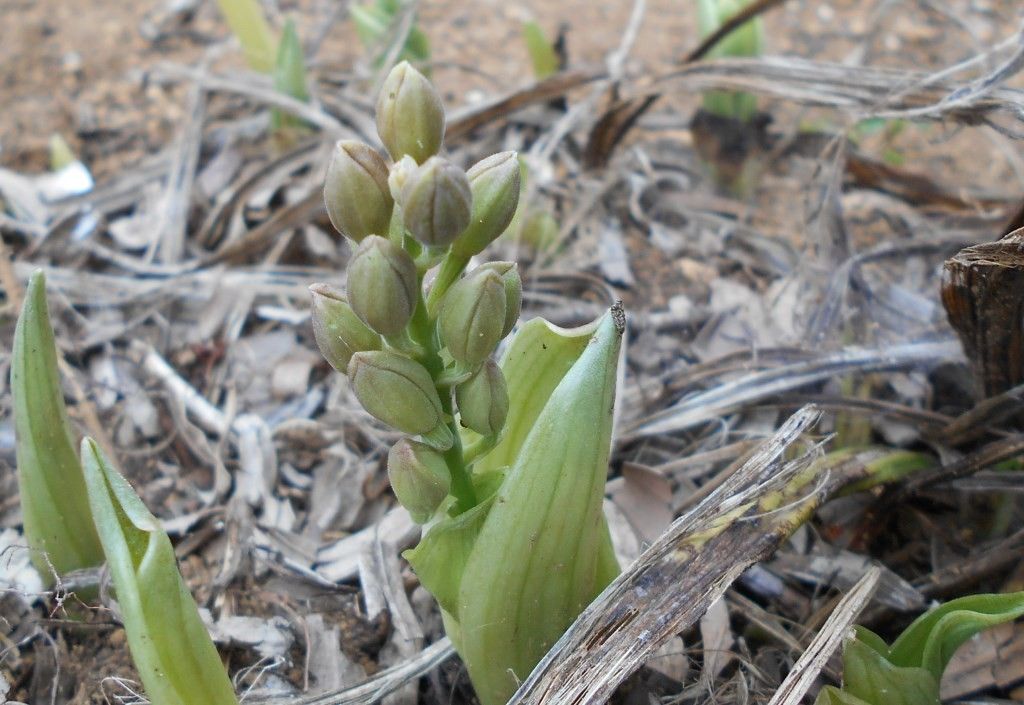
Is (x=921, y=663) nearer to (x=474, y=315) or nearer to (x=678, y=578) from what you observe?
(x=678, y=578)

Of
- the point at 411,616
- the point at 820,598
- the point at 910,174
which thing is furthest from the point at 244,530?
the point at 910,174

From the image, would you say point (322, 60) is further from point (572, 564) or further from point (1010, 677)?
point (1010, 677)

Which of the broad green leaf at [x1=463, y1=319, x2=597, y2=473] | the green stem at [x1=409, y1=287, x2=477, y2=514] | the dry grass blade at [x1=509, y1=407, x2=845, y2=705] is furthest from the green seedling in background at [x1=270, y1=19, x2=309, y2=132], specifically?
the dry grass blade at [x1=509, y1=407, x2=845, y2=705]

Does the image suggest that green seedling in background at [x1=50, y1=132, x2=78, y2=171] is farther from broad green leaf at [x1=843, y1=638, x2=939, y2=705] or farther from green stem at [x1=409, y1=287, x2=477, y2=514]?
broad green leaf at [x1=843, y1=638, x2=939, y2=705]

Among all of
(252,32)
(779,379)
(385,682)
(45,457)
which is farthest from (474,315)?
(252,32)

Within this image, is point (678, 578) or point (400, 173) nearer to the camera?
point (400, 173)

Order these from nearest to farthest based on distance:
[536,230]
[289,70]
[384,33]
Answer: [536,230]
[289,70]
[384,33]

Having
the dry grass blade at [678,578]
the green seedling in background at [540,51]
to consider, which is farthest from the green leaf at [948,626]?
the green seedling in background at [540,51]

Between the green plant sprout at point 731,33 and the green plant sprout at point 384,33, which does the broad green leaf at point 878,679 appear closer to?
the green plant sprout at point 731,33
